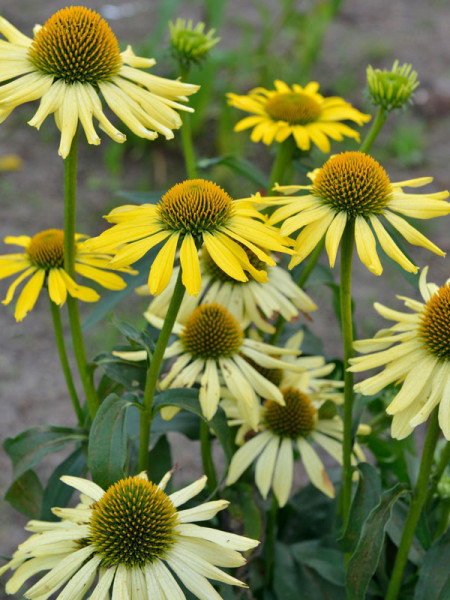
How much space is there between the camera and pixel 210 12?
131 inches

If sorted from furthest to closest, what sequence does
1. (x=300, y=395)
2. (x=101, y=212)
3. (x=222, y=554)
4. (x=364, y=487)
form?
(x=101, y=212) < (x=300, y=395) < (x=364, y=487) < (x=222, y=554)

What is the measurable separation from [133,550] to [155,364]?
26 cm

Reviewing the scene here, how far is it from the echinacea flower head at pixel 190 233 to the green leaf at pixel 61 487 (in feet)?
1.82

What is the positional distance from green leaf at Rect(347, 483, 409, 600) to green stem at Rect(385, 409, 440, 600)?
0.16 ft

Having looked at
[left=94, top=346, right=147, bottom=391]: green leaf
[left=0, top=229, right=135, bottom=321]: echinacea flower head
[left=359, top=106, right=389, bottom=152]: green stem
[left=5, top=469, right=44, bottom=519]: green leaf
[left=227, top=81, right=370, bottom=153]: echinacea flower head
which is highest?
[left=227, top=81, right=370, bottom=153]: echinacea flower head

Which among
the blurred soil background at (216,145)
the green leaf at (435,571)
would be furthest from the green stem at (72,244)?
the blurred soil background at (216,145)

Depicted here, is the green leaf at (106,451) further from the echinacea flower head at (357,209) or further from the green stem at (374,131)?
the green stem at (374,131)

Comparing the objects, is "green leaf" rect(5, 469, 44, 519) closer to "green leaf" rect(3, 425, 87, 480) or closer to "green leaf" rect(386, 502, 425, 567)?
"green leaf" rect(3, 425, 87, 480)

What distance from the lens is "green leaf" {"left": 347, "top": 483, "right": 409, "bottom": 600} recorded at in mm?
1042

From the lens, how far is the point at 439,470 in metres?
1.18

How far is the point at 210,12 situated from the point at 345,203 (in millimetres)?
2646

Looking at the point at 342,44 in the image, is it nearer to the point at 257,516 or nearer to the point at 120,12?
the point at 120,12

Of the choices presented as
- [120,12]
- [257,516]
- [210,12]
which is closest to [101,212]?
[210,12]

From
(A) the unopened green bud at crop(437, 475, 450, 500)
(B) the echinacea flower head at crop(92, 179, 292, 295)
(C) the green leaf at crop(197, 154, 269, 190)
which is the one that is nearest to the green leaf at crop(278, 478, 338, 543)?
(A) the unopened green bud at crop(437, 475, 450, 500)
